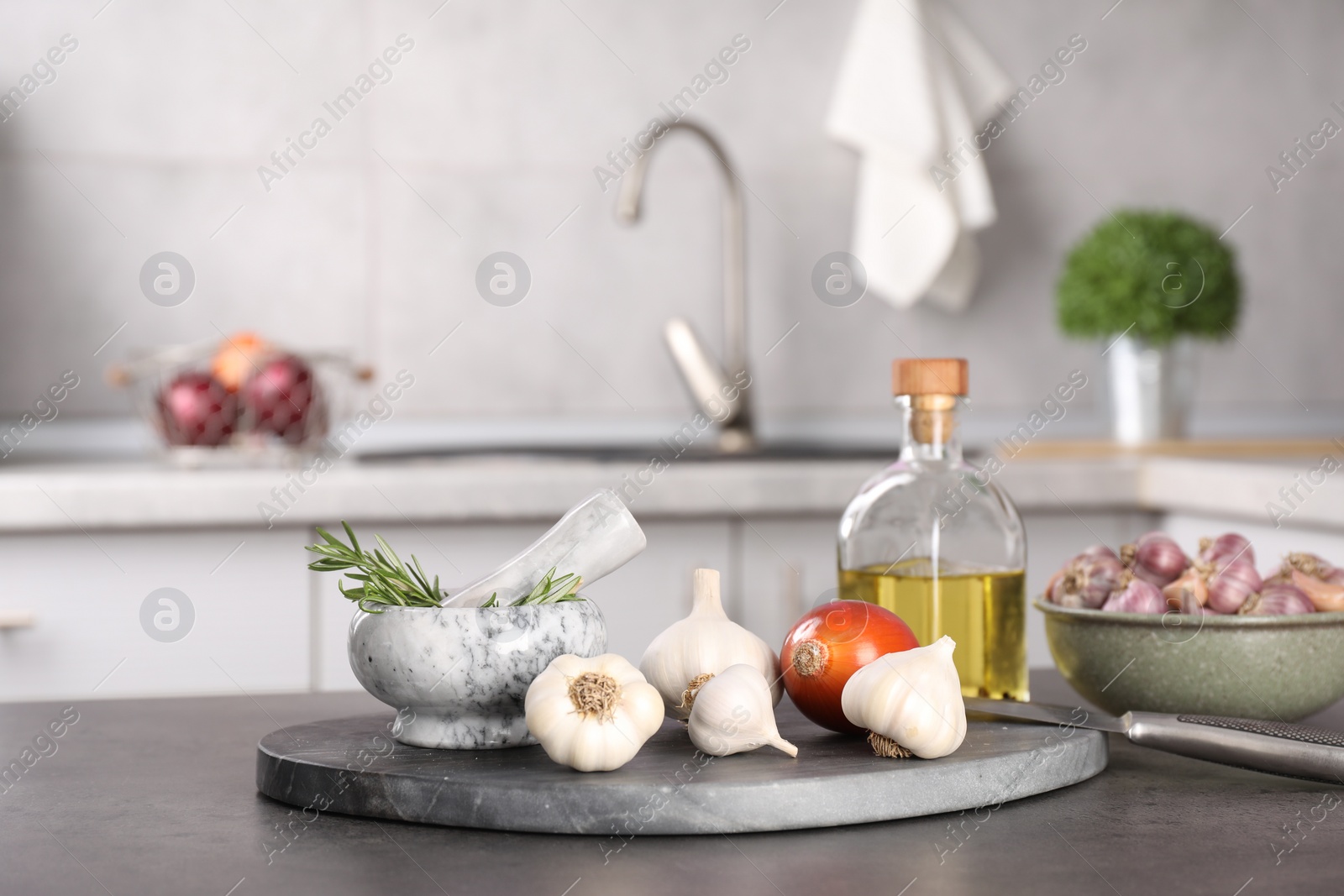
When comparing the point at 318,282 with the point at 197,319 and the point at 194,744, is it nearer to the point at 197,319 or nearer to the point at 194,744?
the point at 197,319

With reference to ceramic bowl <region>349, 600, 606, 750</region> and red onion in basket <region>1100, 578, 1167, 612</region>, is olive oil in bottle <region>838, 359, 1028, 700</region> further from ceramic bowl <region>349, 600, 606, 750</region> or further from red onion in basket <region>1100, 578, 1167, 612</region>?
ceramic bowl <region>349, 600, 606, 750</region>

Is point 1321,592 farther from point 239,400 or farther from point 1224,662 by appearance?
point 239,400

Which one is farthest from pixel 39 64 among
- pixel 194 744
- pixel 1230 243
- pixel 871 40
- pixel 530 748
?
pixel 1230 243

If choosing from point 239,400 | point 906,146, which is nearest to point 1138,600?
point 239,400

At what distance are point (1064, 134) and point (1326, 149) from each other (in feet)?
1.69

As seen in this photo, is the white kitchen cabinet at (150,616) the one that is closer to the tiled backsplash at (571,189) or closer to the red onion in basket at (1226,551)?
the tiled backsplash at (571,189)

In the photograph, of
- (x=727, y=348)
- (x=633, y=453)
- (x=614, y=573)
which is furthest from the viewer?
(x=727, y=348)

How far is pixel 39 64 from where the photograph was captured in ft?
6.95

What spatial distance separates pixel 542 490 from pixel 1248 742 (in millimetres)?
1110

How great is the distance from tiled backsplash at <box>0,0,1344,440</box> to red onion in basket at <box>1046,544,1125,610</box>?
1526mm

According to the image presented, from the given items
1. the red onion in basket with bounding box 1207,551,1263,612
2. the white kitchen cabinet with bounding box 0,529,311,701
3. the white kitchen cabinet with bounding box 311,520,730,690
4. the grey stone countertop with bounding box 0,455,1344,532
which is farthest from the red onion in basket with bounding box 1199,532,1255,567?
the white kitchen cabinet with bounding box 0,529,311,701

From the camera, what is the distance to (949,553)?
31.8 inches

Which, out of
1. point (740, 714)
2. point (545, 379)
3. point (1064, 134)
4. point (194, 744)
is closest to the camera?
point (740, 714)

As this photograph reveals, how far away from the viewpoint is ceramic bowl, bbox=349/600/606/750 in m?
0.65
